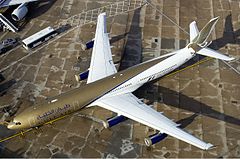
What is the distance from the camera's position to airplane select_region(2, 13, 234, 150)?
2128 inches

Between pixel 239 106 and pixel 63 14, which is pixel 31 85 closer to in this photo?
pixel 63 14

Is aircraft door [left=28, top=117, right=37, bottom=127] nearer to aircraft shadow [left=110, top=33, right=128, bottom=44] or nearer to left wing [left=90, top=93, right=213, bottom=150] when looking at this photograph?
left wing [left=90, top=93, right=213, bottom=150]

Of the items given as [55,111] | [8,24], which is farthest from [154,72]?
[8,24]

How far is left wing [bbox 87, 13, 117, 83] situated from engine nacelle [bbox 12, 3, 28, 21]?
19518 mm

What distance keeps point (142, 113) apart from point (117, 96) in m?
5.94

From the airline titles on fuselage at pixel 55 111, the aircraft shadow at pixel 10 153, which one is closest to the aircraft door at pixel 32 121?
the airline titles on fuselage at pixel 55 111

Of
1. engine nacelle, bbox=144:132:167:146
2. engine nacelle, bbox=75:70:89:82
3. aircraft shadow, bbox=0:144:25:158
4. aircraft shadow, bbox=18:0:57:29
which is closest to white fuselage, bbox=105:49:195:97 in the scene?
engine nacelle, bbox=75:70:89:82

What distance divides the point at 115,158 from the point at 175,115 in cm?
1332

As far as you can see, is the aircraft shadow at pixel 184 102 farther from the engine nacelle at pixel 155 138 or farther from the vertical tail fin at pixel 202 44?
the engine nacelle at pixel 155 138

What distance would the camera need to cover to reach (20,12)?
76.9 metres

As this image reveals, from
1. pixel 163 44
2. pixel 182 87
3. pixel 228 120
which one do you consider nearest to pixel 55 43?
pixel 163 44

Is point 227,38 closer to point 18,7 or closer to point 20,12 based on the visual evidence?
point 20,12

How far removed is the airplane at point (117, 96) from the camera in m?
54.1

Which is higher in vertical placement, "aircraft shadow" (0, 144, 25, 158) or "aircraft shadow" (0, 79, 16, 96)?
"aircraft shadow" (0, 79, 16, 96)
